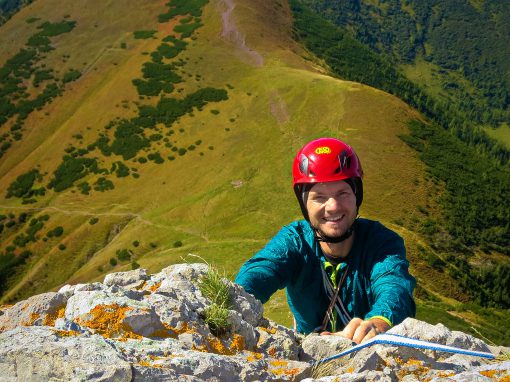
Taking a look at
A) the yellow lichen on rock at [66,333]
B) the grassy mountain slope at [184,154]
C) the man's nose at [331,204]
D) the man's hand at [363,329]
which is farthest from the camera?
the grassy mountain slope at [184,154]

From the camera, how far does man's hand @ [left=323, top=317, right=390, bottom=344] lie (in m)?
5.01

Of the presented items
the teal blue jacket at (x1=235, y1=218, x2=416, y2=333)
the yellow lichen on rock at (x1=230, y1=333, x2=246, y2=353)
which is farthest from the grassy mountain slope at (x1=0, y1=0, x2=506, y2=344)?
the yellow lichen on rock at (x1=230, y1=333, x2=246, y2=353)

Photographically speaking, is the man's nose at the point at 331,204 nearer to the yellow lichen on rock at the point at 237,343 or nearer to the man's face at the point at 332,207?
the man's face at the point at 332,207

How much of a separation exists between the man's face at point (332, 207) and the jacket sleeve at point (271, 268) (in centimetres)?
51

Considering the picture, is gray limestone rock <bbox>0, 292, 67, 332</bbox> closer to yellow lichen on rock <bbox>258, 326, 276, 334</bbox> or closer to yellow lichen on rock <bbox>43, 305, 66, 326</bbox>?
yellow lichen on rock <bbox>43, 305, 66, 326</bbox>

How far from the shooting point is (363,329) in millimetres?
5066

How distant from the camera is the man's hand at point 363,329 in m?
5.01

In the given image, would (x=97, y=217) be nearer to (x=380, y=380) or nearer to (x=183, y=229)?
(x=183, y=229)

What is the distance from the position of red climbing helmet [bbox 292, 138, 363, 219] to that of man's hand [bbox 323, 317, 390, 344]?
6.77ft

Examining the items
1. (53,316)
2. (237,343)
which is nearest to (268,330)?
(237,343)

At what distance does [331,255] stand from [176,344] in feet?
10.4

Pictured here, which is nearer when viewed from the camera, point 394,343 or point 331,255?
point 394,343

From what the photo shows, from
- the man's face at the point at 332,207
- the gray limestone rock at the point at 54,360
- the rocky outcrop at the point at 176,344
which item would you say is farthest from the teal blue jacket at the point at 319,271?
the gray limestone rock at the point at 54,360

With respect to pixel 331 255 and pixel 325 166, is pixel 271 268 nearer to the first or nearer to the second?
pixel 331 255
